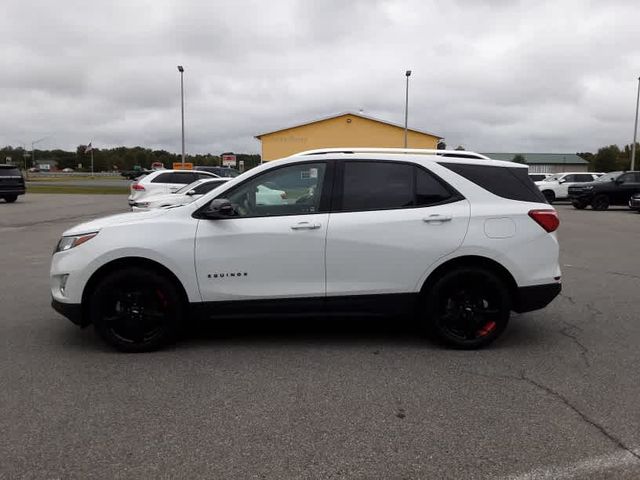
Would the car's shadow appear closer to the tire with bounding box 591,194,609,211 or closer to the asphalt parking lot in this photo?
the asphalt parking lot

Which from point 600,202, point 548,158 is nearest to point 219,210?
point 600,202

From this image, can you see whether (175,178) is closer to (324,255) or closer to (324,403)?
(324,255)

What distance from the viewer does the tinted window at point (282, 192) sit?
15.2 ft

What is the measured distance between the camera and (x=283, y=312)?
4.61m

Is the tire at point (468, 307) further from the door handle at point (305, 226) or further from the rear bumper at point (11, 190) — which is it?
the rear bumper at point (11, 190)

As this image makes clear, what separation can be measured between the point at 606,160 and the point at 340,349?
12256 cm

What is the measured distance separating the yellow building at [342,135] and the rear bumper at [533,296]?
45.8 meters

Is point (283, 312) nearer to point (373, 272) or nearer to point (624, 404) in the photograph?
point (373, 272)

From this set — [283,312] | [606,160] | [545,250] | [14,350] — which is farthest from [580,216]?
[606,160]

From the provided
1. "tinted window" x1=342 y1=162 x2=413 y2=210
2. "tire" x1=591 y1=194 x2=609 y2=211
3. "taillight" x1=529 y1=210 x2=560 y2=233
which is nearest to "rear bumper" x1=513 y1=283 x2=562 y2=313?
"taillight" x1=529 y1=210 x2=560 y2=233

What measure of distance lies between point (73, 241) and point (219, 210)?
1307 millimetres

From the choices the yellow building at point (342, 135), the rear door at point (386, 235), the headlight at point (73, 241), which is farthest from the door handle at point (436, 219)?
the yellow building at point (342, 135)

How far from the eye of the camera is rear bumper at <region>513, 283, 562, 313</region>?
186 inches

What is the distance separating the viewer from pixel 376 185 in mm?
4742
